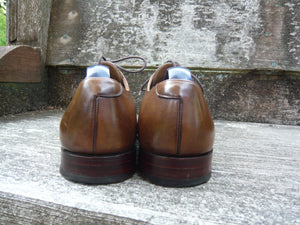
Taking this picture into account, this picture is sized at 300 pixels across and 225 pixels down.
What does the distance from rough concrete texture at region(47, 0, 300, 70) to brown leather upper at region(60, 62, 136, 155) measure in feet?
3.76

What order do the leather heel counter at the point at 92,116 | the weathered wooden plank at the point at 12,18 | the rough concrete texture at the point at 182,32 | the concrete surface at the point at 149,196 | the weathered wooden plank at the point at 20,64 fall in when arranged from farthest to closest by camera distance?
the weathered wooden plank at the point at 12,18
the rough concrete texture at the point at 182,32
the weathered wooden plank at the point at 20,64
the leather heel counter at the point at 92,116
the concrete surface at the point at 149,196

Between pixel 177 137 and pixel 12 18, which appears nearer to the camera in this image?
pixel 177 137

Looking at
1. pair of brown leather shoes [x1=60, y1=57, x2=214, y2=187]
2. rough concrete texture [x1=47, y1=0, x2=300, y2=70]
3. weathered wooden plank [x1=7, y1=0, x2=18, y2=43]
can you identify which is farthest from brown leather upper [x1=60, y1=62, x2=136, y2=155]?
weathered wooden plank [x1=7, y1=0, x2=18, y2=43]

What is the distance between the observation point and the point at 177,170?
57 cm

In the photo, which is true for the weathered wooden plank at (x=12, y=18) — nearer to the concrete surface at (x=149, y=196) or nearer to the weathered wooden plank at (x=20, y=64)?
the weathered wooden plank at (x=20, y=64)

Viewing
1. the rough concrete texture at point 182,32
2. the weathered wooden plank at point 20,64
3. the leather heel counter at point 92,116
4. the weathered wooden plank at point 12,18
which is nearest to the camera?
the leather heel counter at point 92,116

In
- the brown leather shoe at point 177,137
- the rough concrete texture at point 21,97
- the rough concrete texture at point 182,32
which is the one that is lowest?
the rough concrete texture at point 21,97

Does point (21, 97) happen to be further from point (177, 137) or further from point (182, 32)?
point (177, 137)


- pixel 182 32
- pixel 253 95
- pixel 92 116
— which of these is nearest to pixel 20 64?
pixel 182 32

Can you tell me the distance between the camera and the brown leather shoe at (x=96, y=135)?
1.85 ft

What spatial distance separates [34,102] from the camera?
1.81 m

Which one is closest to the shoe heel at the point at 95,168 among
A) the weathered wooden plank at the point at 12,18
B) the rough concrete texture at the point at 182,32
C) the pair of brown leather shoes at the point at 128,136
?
the pair of brown leather shoes at the point at 128,136

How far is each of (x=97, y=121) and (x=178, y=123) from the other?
197 mm

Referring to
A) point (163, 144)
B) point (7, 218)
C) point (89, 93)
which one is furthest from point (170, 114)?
point (7, 218)
